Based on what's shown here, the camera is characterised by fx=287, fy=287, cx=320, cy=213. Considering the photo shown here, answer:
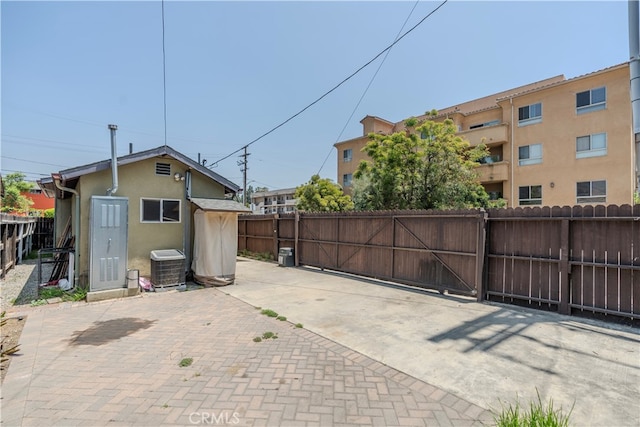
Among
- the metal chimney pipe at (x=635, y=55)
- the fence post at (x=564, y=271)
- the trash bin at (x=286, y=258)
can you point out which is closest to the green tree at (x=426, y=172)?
the trash bin at (x=286, y=258)

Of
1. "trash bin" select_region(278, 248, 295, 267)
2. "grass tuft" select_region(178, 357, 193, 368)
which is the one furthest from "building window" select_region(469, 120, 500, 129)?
"grass tuft" select_region(178, 357, 193, 368)

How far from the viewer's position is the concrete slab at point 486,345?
2.94 metres

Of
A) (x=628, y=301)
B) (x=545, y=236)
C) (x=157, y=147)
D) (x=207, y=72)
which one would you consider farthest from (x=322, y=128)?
(x=628, y=301)

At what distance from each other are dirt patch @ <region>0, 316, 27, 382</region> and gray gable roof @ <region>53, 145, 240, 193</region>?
3.19 meters

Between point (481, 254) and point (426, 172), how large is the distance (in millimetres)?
7495

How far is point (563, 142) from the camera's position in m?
17.0

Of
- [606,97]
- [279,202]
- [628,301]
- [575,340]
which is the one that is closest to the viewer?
[575,340]

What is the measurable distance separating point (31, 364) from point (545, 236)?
857 cm

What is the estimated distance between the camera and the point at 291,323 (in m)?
5.13

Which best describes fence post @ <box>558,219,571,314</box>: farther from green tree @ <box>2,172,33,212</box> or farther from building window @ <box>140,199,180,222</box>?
green tree @ <box>2,172,33,212</box>

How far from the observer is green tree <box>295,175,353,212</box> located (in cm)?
2173

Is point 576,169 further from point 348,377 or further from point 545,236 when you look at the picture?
point 348,377

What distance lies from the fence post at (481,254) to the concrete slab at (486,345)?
0.32 m

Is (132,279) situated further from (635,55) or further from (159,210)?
(635,55)
